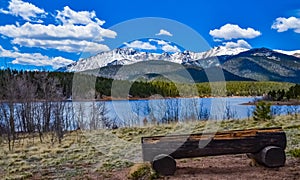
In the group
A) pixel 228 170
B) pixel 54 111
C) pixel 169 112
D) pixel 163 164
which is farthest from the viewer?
pixel 169 112

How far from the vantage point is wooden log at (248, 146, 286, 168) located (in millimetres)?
6324

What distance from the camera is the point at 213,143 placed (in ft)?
20.9

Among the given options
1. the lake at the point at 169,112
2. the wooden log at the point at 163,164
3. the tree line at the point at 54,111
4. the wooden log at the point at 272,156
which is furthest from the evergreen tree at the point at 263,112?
the wooden log at the point at 163,164

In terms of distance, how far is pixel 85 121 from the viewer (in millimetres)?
17922

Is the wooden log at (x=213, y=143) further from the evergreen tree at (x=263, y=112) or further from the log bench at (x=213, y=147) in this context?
the evergreen tree at (x=263, y=112)

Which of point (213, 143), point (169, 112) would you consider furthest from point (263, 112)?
point (213, 143)

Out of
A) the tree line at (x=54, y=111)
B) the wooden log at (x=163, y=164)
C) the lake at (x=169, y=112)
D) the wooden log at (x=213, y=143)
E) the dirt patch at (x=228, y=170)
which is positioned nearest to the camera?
the dirt patch at (x=228, y=170)

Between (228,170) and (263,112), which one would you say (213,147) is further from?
(263,112)

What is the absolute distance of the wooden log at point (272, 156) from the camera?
6.32 m

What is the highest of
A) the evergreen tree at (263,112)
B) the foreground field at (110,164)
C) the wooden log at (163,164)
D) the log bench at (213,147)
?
the evergreen tree at (263,112)

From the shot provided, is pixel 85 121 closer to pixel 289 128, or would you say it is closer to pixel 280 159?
pixel 289 128

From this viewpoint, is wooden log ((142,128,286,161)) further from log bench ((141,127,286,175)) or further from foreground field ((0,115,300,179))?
foreground field ((0,115,300,179))

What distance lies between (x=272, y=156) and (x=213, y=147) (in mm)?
1129

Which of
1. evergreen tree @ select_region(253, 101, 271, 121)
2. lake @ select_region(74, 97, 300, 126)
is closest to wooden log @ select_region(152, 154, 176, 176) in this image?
evergreen tree @ select_region(253, 101, 271, 121)
